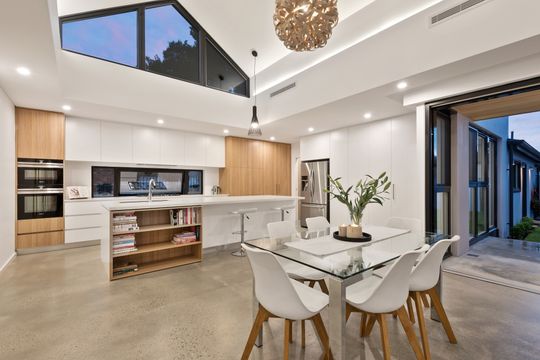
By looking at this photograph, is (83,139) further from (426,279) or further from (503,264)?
(503,264)

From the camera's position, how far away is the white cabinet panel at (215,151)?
6168 mm

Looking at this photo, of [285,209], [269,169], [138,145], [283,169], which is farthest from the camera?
[283,169]

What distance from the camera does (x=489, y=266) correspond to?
3.44 meters

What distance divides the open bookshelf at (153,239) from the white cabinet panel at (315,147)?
353cm

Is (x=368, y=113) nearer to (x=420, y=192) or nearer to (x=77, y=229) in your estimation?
(x=420, y=192)

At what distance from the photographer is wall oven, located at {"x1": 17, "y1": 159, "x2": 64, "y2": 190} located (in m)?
4.04

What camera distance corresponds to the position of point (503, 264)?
11.6ft

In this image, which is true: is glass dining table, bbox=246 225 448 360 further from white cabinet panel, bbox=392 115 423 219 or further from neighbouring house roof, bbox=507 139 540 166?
neighbouring house roof, bbox=507 139 540 166

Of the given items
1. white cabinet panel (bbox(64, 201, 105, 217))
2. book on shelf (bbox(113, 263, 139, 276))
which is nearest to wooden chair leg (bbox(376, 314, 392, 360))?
book on shelf (bbox(113, 263, 139, 276))

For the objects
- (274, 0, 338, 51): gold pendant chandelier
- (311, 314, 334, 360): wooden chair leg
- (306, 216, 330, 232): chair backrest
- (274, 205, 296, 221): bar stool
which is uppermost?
(274, 0, 338, 51): gold pendant chandelier

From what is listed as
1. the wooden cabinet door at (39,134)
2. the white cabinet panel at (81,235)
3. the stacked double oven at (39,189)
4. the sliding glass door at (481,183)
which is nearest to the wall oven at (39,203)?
the stacked double oven at (39,189)

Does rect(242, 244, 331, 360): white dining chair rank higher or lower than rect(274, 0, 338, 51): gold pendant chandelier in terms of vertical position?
lower

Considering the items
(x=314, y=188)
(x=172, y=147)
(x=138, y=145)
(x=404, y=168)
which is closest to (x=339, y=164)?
(x=314, y=188)

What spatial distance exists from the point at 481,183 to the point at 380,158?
2122mm
